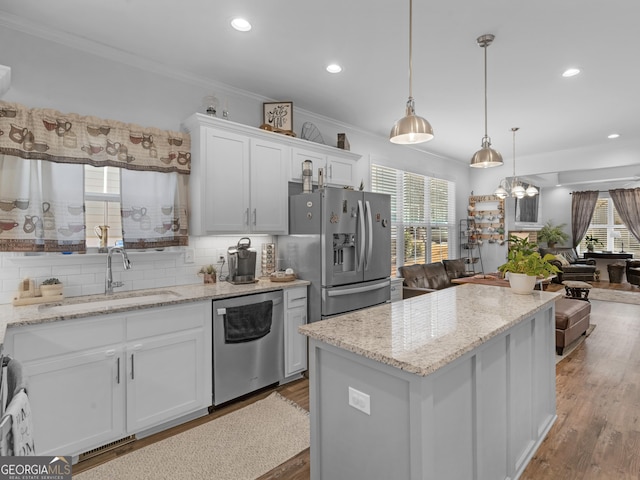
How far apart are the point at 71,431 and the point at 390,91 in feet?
12.8

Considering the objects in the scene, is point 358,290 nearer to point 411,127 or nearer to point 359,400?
point 411,127

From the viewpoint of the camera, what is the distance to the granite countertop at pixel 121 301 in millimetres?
2010

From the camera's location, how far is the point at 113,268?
2793 mm

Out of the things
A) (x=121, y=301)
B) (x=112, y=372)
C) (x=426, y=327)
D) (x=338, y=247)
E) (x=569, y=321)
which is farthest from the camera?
(x=569, y=321)

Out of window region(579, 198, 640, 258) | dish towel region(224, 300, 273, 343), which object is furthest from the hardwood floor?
window region(579, 198, 640, 258)

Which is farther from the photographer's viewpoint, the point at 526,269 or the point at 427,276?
the point at 427,276

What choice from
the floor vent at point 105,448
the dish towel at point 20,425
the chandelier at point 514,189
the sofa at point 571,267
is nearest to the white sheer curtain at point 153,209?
the floor vent at point 105,448

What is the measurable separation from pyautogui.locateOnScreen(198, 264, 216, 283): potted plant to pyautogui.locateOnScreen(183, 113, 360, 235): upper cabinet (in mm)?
405

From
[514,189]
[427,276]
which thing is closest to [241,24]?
[427,276]

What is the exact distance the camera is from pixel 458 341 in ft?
4.70

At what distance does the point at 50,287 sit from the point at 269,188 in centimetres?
193

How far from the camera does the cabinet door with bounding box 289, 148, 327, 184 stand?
3646 millimetres

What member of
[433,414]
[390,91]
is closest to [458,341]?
[433,414]

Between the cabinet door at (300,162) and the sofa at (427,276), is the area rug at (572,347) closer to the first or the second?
the sofa at (427,276)
